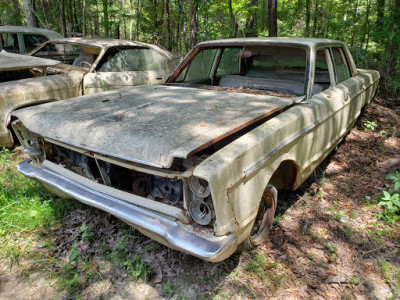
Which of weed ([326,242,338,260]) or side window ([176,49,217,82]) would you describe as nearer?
weed ([326,242,338,260])

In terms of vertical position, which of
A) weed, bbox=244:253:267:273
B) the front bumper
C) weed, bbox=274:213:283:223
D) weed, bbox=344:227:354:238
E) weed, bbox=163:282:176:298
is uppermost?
the front bumper

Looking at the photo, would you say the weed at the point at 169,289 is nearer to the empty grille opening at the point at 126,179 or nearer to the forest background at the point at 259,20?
the empty grille opening at the point at 126,179

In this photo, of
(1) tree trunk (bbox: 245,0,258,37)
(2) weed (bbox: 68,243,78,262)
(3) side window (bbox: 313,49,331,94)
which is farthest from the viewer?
(1) tree trunk (bbox: 245,0,258,37)

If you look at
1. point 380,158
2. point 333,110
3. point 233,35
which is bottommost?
point 380,158

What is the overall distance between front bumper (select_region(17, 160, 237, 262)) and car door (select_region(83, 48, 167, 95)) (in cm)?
297

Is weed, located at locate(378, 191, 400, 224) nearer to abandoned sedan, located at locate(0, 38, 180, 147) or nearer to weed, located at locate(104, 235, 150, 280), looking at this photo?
weed, located at locate(104, 235, 150, 280)

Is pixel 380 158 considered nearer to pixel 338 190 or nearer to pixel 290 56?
pixel 338 190

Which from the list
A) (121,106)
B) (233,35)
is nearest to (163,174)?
(121,106)

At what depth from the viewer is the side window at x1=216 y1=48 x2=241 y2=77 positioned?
4.25 m

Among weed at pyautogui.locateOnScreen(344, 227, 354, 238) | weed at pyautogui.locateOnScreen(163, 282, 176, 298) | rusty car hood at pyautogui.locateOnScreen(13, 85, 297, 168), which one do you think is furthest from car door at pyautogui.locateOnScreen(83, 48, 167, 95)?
weed at pyautogui.locateOnScreen(344, 227, 354, 238)

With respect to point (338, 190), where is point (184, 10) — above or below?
above

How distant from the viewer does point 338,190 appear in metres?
3.50

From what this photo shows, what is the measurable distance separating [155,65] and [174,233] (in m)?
5.01

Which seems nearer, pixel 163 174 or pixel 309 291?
pixel 163 174
